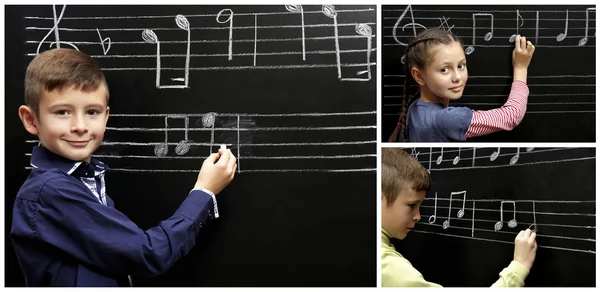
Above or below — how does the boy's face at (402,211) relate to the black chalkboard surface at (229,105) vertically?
below

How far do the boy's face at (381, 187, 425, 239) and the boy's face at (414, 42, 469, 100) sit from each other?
28 cm

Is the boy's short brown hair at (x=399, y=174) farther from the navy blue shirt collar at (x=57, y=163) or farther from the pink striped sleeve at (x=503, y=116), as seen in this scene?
the navy blue shirt collar at (x=57, y=163)

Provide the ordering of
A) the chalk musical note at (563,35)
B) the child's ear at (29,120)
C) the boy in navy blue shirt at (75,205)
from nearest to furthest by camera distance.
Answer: the boy in navy blue shirt at (75,205)
the child's ear at (29,120)
the chalk musical note at (563,35)

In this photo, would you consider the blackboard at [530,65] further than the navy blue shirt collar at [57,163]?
Yes

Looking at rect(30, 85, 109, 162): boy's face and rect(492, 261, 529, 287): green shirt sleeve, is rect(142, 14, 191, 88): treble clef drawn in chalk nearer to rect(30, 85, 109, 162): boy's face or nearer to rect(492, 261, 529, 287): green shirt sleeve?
rect(30, 85, 109, 162): boy's face

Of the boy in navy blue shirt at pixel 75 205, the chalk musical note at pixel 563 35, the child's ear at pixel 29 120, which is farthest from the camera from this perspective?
the chalk musical note at pixel 563 35

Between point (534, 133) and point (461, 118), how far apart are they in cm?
22

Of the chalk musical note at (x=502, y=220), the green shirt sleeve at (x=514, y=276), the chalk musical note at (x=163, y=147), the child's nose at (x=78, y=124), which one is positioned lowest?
the green shirt sleeve at (x=514, y=276)

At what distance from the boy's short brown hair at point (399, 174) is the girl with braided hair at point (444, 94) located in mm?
56

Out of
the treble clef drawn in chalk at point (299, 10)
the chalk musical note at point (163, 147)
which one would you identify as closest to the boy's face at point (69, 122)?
the chalk musical note at point (163, 147)

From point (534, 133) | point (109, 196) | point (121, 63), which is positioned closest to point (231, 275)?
point (109, 196)

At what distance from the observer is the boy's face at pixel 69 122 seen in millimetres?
1440

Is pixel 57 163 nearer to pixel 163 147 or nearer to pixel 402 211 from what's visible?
pixel 163 147

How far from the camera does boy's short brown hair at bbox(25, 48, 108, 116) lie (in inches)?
56.9
